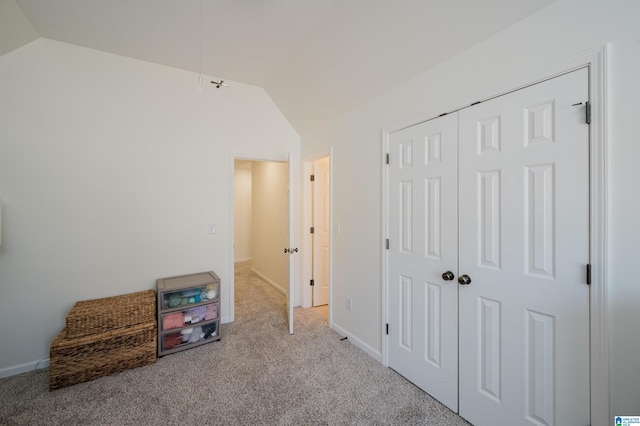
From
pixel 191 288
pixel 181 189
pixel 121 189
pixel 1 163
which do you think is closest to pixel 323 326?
pixel 191 288

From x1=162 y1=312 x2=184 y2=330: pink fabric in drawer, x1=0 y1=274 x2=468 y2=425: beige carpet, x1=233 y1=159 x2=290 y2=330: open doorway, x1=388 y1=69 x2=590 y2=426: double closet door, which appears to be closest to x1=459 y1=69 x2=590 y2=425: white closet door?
x1=388 y1=69 x2=590 y2=426: double closet door

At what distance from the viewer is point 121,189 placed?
8.45 ft

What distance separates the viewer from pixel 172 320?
249 centimetres

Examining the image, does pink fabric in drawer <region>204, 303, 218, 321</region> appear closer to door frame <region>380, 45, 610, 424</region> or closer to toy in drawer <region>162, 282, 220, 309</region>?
toy in drawer <region>162, 282, 220, 309</region>

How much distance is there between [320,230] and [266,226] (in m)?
1.60

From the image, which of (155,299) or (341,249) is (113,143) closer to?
(155,299)

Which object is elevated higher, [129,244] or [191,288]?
[129,244]

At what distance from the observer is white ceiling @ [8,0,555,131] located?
5.11 feet

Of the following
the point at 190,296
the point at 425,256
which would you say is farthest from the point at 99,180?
the point at 425,256

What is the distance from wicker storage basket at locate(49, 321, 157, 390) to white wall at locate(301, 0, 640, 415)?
6.79 ft

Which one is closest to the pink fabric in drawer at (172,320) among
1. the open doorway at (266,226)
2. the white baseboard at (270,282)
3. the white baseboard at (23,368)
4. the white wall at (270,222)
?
the white baseboard at (23,368)

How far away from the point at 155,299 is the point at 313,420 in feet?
6.20

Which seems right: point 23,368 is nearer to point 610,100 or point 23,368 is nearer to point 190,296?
point 190,296

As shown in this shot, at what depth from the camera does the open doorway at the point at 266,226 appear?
4.07 m
